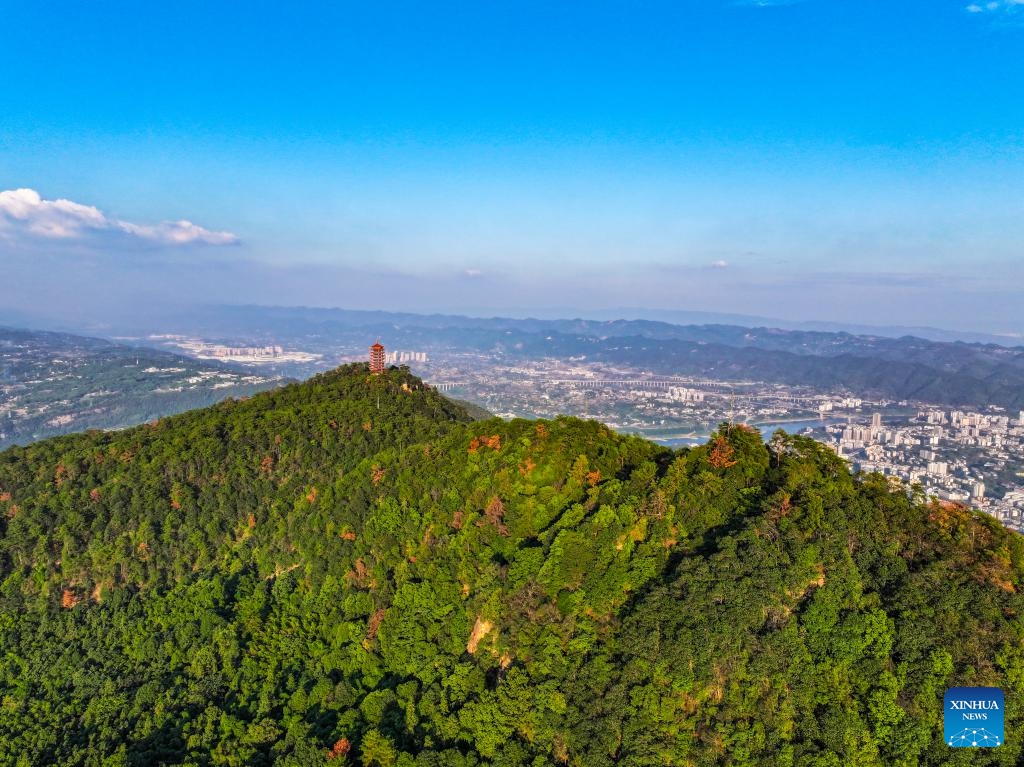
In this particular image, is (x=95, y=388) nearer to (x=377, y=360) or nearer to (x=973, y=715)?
(x=377, y=360)

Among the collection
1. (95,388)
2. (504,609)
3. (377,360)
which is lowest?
(95,388)

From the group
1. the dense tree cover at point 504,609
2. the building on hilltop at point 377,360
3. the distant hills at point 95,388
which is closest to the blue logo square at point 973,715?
the dense tree cover at point 504,609

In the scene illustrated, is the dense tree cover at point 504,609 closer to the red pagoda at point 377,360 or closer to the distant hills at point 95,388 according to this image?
the red pagoda at point 377,360

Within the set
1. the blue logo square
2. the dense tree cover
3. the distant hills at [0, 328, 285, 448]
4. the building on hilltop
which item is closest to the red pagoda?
the building on hilltop

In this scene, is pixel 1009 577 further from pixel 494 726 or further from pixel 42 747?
pixel 42 747

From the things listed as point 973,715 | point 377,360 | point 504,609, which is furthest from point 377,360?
point 973,715

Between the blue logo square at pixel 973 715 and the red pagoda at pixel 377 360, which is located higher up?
the red pagoda at pixel 377 360

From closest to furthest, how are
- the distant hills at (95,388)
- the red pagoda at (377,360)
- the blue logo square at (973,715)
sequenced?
the blue logo square at (973,715) < the red pagoda at (377,360) < the distant hills at (95,388)
